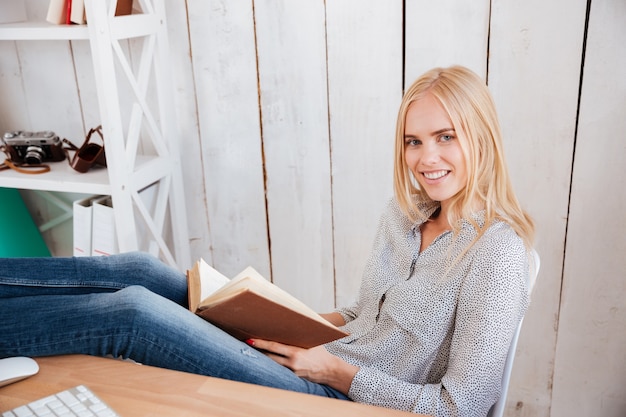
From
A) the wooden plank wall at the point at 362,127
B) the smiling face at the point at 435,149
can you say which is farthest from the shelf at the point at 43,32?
the smiling face at the point at 435,149

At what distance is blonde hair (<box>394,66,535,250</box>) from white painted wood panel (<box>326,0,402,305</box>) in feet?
1.49

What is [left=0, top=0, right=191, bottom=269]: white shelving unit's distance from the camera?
1638 millimetres

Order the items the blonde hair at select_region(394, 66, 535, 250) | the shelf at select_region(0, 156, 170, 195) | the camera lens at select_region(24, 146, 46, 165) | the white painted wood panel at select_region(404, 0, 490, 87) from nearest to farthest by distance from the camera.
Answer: the blonde hair at select_region(394, 66, 535, 250) → the white painted wood panel at select_region(404, 0, 490, 87) → the shelf at select_region(0, 156, 170, 195) → the camera lens at select_region(24, 146, 46, 165)

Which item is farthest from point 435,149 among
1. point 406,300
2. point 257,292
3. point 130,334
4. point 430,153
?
point 130,334

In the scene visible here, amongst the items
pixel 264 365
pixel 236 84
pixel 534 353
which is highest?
pixel 236 84

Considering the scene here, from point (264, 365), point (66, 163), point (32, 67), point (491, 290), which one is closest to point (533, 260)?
point (491, 290)

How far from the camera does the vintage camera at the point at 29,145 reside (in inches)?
73.6

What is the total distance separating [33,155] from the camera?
187 centimetres

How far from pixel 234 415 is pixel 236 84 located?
120 cm

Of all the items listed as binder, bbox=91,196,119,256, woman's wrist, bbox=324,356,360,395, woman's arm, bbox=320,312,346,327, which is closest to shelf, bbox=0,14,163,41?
binder, bbox=91,196,119,256

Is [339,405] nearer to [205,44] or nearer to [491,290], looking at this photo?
[491,290]

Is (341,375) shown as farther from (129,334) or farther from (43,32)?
(43,32)

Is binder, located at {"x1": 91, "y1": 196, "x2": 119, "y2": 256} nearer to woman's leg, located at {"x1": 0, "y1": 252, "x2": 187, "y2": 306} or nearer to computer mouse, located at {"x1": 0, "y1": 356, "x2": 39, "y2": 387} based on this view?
woman's leg, located at {"x1": 0, "y1": 252, "x2": 187, "y2": 306}

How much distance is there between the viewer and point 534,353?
1.71m
